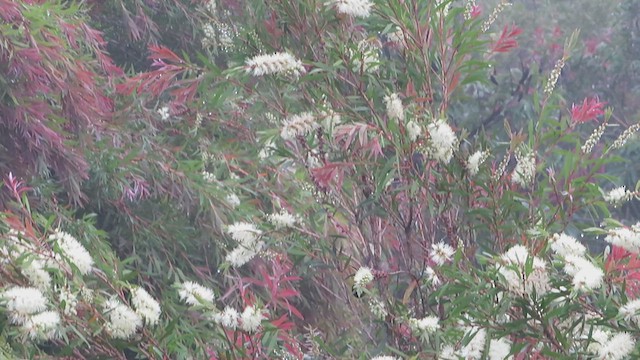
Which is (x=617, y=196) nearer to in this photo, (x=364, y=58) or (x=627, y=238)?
(x=627, y=238)

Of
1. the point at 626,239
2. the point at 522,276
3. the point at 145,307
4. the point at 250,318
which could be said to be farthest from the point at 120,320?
the point at 626,239

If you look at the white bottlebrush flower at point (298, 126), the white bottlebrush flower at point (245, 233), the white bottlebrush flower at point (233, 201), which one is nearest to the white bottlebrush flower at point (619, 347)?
the white bottlebrush flower at point (298, 126)

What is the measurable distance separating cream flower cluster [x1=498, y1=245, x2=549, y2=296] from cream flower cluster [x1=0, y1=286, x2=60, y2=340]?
922 mm

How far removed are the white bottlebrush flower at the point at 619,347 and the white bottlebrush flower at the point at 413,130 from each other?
0.78 meters

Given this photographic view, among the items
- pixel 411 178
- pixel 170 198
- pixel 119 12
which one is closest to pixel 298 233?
pixel 411 178

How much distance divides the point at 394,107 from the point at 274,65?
1.04ft

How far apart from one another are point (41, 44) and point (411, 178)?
5.82 ft

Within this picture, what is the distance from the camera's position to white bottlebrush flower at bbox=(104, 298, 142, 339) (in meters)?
2.33

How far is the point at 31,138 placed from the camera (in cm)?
405

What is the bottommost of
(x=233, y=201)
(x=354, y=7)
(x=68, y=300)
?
(x=233, y=201)

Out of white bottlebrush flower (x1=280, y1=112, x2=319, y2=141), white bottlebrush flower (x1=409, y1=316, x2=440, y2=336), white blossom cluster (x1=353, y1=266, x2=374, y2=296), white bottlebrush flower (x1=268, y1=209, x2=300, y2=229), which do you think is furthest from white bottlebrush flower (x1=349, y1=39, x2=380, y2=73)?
white bottlebrush flower (x1=409, y1=316, x2=440, y2=336)

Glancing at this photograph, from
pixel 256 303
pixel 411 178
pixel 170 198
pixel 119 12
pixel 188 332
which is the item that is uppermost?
pixel 411 178

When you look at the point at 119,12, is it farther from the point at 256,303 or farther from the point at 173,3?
the point at 256,303

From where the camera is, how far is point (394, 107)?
8.87 feet
